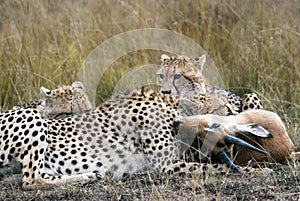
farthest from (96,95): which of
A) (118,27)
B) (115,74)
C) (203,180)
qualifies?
(203,180)

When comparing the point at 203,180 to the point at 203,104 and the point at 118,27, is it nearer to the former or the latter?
the point at 203,104

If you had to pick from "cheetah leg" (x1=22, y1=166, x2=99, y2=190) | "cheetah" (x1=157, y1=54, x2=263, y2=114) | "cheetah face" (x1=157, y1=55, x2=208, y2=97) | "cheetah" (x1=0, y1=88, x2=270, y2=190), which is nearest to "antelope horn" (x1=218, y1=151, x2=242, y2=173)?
"cheetah" (x1=0, y1=88, x2=270, y2=190)

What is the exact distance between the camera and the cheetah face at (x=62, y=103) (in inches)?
217

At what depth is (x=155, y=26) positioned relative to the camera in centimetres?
754

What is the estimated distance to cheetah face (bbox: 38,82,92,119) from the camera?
5.50 m

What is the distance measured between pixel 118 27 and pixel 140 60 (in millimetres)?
545

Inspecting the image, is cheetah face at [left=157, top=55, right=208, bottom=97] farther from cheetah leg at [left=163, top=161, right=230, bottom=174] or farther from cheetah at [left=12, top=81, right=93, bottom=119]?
cheetah leg at [left=163, top=161, right=230, bottom=174]

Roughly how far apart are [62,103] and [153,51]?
203 cm

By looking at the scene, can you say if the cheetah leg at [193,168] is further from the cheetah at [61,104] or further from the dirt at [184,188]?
the cheetah at [61,104]

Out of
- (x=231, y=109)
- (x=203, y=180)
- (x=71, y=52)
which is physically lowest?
(x=203, y=180)

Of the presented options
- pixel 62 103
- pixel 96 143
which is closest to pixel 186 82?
pixel 62 103

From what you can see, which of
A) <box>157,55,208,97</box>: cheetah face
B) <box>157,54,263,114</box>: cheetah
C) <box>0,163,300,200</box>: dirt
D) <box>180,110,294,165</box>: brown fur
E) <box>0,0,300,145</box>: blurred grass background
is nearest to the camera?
<box>0,163,300,200</box>: dirt

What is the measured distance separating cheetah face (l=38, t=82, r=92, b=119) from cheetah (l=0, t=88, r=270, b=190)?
1.10ft

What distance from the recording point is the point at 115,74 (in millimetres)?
6863
